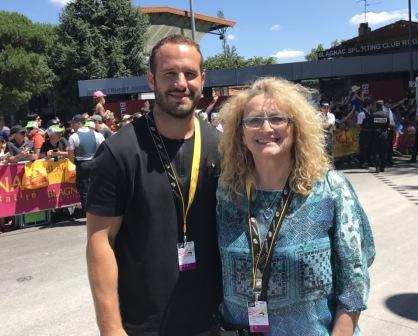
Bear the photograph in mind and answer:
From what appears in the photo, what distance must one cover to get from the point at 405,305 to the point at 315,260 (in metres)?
2.97

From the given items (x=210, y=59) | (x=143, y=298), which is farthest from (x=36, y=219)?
(x=210, y=59)

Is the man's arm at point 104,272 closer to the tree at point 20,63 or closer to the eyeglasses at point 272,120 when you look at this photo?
the eyeglasses at point 272,120

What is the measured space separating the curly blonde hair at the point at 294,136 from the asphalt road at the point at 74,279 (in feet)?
8.13

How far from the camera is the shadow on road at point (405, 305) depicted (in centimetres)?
411

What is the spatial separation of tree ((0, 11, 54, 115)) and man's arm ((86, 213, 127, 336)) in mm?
36316

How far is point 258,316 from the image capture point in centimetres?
180

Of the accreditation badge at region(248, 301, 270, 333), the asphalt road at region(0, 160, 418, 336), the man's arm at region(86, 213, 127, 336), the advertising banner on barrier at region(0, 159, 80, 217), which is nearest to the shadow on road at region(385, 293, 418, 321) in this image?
the asphalt road at region(0, 160, 418, 336)

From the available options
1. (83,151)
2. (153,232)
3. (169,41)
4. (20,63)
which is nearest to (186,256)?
(153,232)

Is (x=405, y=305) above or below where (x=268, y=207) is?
below

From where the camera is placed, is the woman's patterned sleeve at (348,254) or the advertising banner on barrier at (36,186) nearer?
the woman's patterned sleeve at (348,254)

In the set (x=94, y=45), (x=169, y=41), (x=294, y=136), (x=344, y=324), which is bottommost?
(x=344, y=324)

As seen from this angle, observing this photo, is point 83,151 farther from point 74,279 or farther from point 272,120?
point 272,120

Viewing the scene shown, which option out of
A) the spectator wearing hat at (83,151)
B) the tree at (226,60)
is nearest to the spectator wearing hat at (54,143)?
the spectator wearing hat at (83,151)

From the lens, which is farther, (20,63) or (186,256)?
(20,63)
